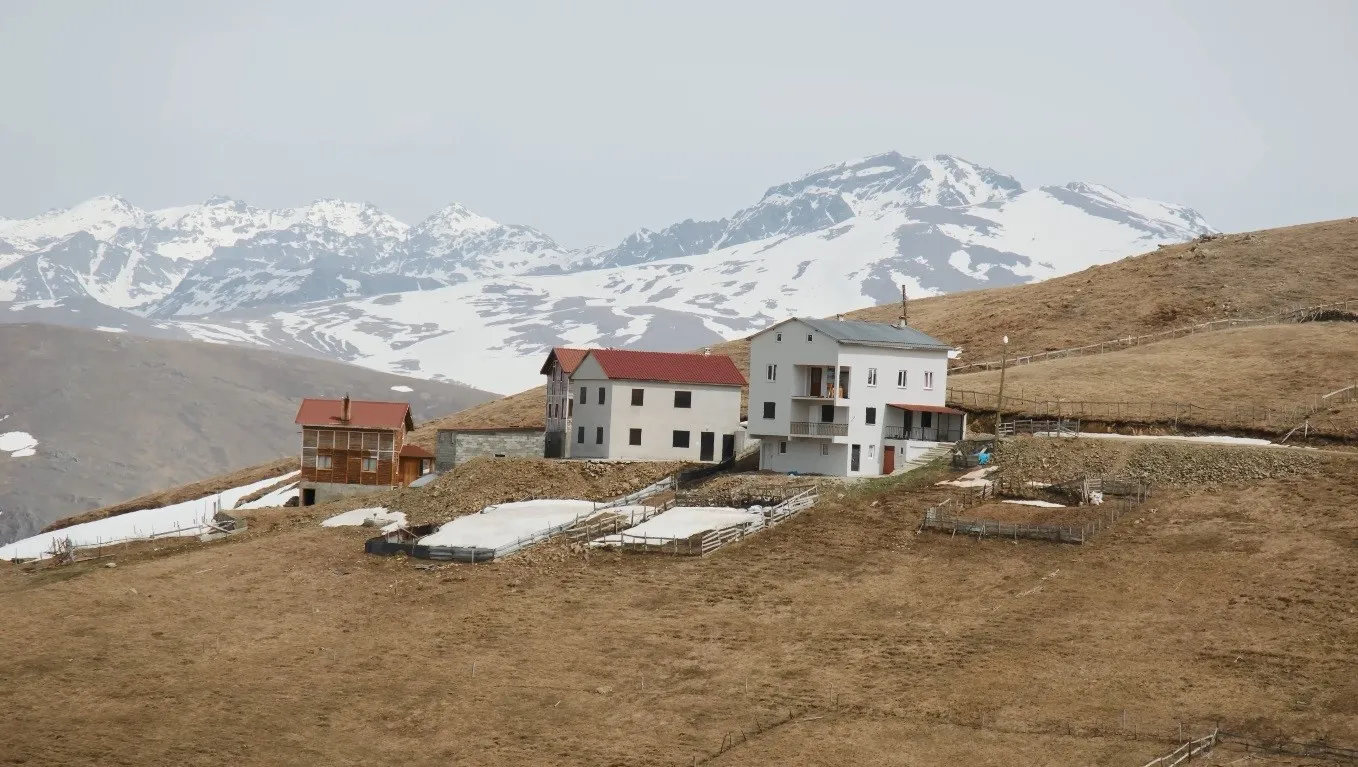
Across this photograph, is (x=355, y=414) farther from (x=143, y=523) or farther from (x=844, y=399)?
(x=844, y=399)

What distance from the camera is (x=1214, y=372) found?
99812 millimetres

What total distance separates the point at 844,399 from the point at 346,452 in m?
29.5

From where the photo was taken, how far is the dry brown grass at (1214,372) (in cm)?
9281

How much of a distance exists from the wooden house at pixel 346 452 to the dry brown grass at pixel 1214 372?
3575 cm

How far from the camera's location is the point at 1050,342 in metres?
128

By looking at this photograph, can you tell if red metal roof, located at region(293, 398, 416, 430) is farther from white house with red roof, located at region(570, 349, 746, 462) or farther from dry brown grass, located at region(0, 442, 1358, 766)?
dry brown grass, located at region(0, 442, 1358, 766)

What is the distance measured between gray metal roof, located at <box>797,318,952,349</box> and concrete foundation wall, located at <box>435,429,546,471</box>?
18107 millimetres

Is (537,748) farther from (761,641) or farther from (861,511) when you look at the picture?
(861,511)

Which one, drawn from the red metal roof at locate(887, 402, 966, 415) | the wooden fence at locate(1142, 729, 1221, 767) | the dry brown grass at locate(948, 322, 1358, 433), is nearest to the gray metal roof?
the red metal roof at locate(887, 402, 966, 415)

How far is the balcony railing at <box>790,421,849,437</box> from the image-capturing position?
84.6 m

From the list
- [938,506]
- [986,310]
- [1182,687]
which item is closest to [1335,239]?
[986,310]

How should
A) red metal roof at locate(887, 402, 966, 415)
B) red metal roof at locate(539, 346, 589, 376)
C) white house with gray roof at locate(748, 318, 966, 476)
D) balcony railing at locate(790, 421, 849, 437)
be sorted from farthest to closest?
red metal roof at locate(539, 346, 589, 376) → red metal roof at locate(887, 402, 966, 415) → white house with gray roof at locate(748, 318, 966, 476) → balcony railing at locate(790, 421, 849, 437)

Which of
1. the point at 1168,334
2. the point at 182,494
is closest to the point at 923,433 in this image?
the point at 1168,334

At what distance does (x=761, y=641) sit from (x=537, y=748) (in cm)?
1207
